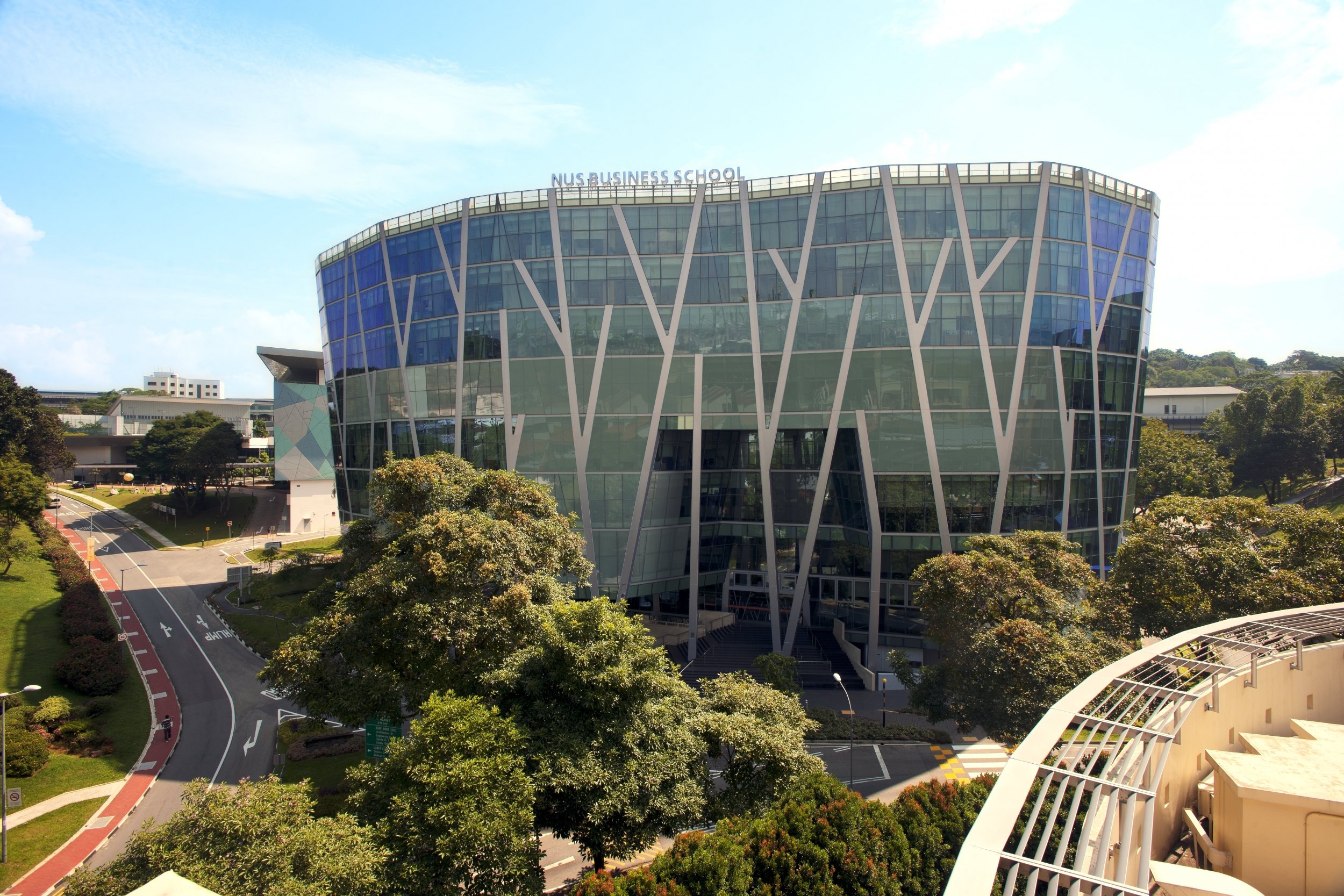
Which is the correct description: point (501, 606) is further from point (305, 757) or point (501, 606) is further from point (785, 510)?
point (785, 510)

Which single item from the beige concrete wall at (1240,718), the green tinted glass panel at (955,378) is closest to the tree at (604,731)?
the beige concrete wall at (1240,718)

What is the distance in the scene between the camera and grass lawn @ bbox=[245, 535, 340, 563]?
8175cm

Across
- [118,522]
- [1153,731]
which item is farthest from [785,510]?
[118,522]

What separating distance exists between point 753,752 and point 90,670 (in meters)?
43.9

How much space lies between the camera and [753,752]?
23.8 m

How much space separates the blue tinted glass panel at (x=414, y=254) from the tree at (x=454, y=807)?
4166 cm

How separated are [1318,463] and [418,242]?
344 ft

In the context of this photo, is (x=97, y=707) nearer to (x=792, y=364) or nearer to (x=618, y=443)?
(x=618, y=443)

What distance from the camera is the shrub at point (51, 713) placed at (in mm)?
36969

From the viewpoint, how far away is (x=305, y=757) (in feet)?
123

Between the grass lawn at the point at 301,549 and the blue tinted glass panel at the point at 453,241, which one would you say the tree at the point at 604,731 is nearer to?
the blue tinted glass panel at the point at 453,241

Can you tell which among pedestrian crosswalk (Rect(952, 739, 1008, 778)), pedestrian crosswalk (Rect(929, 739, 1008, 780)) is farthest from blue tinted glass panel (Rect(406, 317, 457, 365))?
pedestrian crosswalk (Rect(952, 739, 1008, 778))

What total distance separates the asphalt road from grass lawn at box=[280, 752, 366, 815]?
5.21 feet

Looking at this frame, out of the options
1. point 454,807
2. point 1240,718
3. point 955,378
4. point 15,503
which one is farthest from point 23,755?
point 955,378
